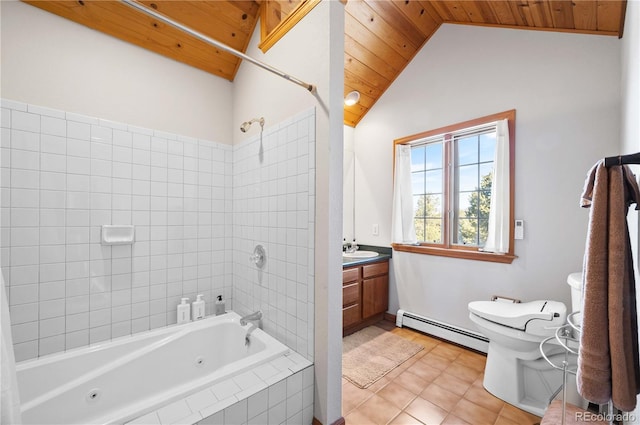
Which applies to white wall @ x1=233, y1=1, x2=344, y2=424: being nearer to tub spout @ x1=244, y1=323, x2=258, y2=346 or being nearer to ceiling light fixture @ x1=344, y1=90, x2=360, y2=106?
tub spout @ x1=244, y1=323, x2=258, y2=346

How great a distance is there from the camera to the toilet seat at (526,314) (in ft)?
5.47

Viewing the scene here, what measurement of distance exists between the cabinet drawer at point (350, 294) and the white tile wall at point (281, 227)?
0.99 metres

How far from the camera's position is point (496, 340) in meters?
1.87

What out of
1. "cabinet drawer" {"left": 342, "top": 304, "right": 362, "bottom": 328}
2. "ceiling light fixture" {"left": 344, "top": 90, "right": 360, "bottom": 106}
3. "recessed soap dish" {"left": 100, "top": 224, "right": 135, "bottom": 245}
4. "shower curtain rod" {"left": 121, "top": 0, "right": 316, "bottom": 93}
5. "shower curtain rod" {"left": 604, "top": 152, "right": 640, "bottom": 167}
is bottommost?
"cabinet drawer" {"left": 342, "top": 304, "right": 362, "bottom": 328}

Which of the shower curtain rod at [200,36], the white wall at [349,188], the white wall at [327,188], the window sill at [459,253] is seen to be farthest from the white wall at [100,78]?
the window sill at [459,253]

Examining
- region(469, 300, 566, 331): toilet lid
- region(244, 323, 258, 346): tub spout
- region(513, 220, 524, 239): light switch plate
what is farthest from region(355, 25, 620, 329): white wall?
region(244, 323, 258, 346): tub spout

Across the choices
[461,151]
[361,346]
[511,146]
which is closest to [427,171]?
[461,151]

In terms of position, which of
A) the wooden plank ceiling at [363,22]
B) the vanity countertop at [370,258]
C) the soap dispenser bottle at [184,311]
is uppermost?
the wooden plank ceiling at [363,22]

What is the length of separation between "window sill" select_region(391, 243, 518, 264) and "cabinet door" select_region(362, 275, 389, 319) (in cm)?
43

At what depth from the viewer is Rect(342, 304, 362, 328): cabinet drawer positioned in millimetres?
2748

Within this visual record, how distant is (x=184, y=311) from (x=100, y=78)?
1702 millimetres

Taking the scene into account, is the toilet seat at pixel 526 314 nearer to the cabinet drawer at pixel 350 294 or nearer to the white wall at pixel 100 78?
the cabinet drawer at pixel 350 294

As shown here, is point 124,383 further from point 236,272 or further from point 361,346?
point 361,346

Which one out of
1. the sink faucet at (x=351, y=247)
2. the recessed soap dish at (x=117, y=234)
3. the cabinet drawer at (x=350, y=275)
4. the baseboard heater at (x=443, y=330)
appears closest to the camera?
the recessed soap dish at (x=117, y=234)
